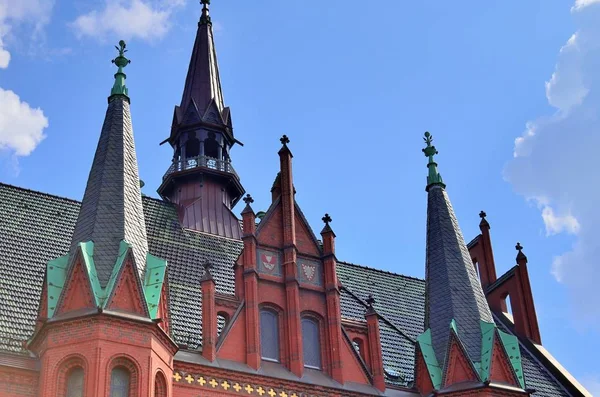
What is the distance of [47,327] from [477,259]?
20216 mm

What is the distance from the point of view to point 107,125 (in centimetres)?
2914

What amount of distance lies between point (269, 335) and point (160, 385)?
410 cm

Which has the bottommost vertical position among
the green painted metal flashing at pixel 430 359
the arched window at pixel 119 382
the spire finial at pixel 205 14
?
the arched window at pixel 119 382

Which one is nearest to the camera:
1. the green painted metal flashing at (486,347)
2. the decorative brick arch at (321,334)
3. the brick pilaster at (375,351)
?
the decorative brick arch at (321,334)

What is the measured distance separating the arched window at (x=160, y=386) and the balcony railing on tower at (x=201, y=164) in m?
13.5

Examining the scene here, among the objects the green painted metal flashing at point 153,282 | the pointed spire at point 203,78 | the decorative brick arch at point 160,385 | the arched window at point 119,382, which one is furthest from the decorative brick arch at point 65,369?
the pointed spire at point 203,78

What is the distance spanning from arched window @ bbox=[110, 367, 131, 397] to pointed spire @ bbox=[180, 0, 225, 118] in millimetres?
16122

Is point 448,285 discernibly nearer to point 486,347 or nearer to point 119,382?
point 486,347

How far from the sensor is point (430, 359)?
28.9 meters

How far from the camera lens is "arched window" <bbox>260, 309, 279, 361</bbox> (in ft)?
88.7

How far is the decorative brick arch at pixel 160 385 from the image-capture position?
24125mm

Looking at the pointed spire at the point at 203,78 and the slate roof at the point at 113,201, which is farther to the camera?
the pointed spire at the point at 203,78

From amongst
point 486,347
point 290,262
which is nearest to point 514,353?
point 486,347

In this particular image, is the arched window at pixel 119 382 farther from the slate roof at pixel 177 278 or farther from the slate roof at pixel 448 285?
the slate roof at pixel 448 285
